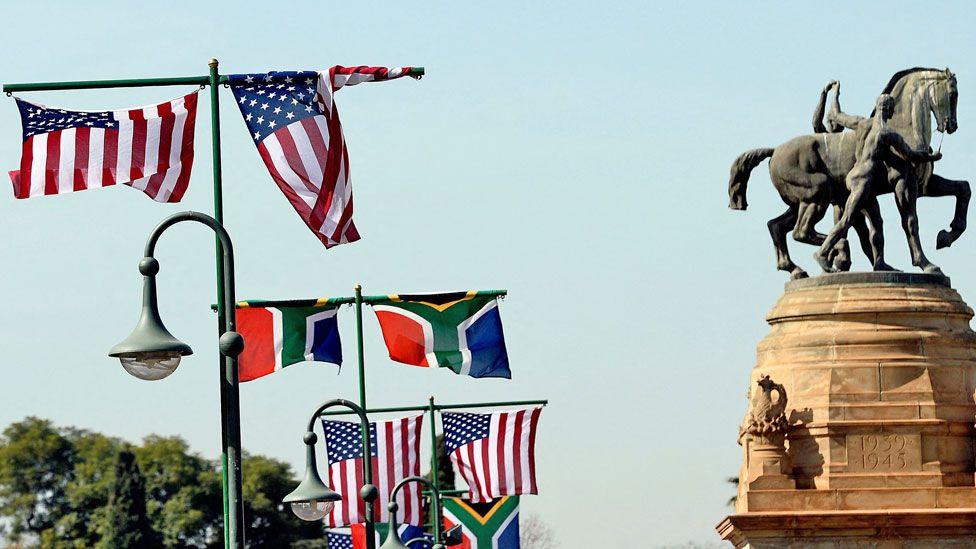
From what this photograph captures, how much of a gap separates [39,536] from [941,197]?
8612 cm

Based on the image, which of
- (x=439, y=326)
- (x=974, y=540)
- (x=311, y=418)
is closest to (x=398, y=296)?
(x=439, y=326)

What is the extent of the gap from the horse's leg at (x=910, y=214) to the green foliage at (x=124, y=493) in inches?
3014

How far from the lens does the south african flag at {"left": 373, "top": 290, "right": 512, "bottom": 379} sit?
40.0 metres

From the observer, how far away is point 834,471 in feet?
150

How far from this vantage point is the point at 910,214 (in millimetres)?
47906

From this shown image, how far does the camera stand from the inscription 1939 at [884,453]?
150ft

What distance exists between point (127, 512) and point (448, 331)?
271 feet

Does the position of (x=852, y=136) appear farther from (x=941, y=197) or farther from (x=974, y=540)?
(x=974, y=540)

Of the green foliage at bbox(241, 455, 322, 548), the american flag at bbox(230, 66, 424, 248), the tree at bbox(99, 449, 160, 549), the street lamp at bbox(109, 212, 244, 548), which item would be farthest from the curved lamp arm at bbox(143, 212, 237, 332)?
the green foliage at bbox(241, 455, 322, 548)

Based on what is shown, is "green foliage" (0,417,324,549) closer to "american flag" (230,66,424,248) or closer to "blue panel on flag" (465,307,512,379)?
"blue panel on flag" (465,307,512,379)

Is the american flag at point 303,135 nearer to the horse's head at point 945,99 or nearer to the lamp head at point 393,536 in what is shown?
the lamp head at point 393,536

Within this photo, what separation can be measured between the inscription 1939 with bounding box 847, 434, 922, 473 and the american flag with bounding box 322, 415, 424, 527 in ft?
26.7

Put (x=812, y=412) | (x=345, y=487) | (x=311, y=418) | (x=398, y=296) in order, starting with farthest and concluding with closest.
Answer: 1. (x=812, y=412)
2. (x=345, y=487)
3. (x=398, y=296)
4. (x=311, y=418)

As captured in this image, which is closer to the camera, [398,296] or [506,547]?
[398,296]
